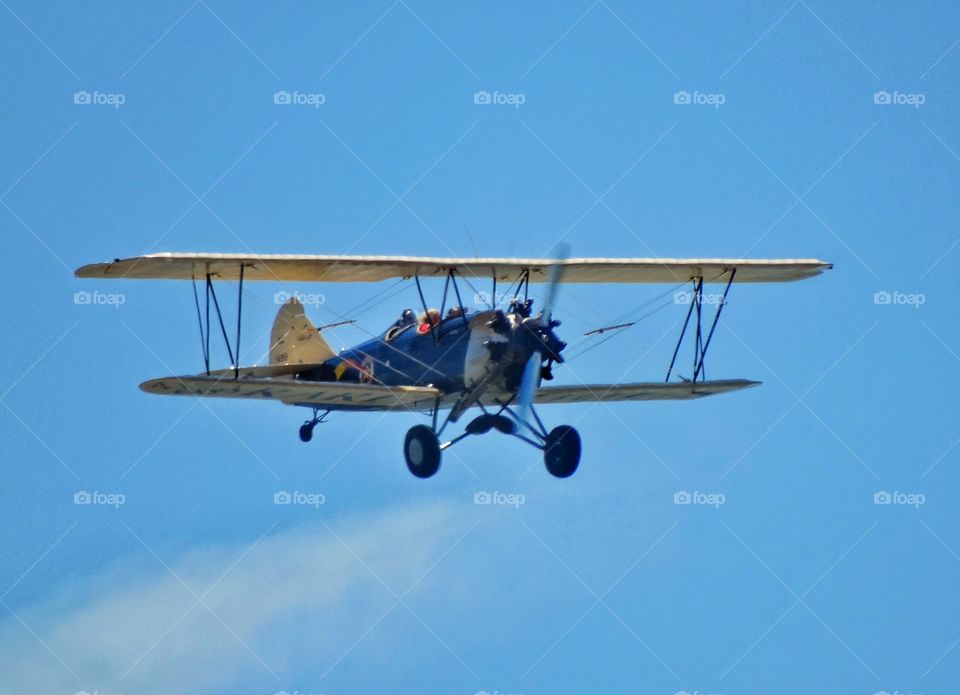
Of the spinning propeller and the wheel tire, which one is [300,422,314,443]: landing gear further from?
the spinning propeller

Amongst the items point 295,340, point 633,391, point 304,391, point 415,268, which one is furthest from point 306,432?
point 633,391

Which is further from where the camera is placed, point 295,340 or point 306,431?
point 295,340

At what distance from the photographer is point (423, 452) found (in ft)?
97.2

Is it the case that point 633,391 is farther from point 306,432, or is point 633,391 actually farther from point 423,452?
point 306,432

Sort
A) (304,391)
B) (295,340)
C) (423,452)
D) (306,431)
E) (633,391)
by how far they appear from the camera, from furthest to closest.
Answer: (295,340) → (306,431) → (633,391) → (423,452) → (304,391)

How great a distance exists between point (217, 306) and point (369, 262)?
8.54 ft

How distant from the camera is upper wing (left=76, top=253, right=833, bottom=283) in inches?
1181

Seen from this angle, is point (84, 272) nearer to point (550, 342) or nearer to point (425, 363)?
point (425, 363)

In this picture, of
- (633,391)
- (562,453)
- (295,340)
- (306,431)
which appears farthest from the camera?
(295,340)

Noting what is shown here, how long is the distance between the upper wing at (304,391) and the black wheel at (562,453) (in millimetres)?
2000

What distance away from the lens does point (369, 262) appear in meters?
30.2

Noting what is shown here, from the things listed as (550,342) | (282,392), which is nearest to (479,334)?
(550,342)

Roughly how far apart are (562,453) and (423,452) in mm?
2324

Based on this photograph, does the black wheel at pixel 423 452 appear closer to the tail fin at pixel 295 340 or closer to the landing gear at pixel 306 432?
the landing gear at pixel 306 432
